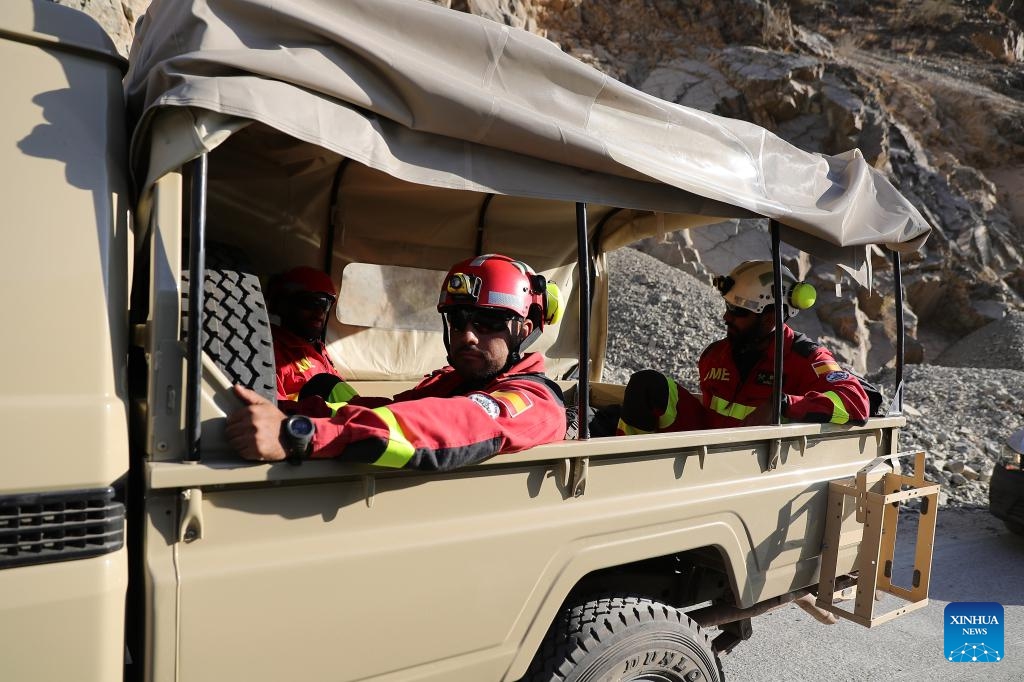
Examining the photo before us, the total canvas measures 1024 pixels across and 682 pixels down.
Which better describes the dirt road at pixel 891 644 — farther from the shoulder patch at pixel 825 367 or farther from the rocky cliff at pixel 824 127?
the rocky cliff at pixel 824 127

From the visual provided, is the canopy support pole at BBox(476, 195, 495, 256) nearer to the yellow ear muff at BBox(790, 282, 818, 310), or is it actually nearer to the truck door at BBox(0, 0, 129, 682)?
the yellow ear muff at BBox(790, 282, 818, 310)

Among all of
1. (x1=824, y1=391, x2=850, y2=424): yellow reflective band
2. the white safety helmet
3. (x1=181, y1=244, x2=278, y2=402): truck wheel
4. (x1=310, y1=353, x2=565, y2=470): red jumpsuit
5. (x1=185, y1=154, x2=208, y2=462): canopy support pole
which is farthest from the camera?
the white safety helmet

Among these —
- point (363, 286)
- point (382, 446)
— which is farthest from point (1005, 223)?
point (382, 446)

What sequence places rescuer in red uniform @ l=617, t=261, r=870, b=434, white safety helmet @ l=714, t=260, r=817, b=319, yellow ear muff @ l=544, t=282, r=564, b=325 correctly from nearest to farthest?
yellow ear muff @ l=544, t=282, r=564, b=325 → rescuer in red uniform @ l=617, t=261, r=870, b=434 → white safety helmet @ l=714, t=260, r=817, b=319

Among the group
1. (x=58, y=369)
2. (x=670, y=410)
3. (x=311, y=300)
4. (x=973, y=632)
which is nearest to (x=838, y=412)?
(x=670, y=410)

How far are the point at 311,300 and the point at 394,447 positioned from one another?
2412mm

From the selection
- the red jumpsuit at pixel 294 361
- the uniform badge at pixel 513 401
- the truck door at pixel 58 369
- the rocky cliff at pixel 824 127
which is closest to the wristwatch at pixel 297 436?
the truck door at pixel 58 369

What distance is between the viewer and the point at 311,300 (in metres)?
4.09

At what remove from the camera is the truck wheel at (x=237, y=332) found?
84.2 inches

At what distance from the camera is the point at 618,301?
662 inches

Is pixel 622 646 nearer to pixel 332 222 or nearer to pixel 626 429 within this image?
pixel 626 429

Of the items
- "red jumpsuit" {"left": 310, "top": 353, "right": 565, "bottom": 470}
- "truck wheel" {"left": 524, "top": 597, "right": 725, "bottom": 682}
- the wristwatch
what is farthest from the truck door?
"truck wheel" {"left": 524, "top": 597, "right": 725, "bottom": 682}

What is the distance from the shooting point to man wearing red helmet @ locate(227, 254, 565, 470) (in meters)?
1.80

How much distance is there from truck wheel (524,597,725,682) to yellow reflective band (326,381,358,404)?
1.78m
